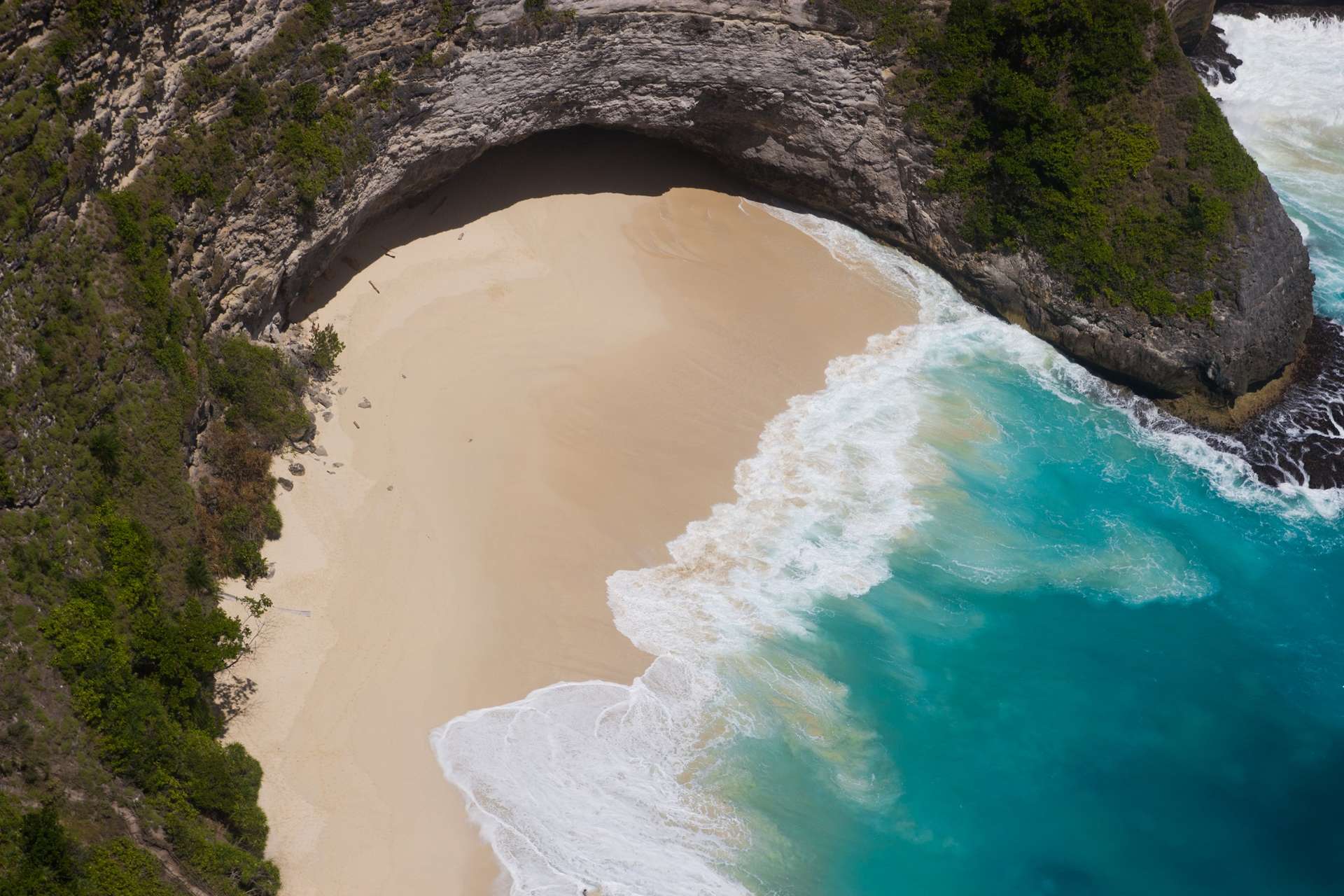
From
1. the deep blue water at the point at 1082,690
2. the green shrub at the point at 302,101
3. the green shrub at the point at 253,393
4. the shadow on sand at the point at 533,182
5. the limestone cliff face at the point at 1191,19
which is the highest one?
the limestone cliff face at the point at 1191,19

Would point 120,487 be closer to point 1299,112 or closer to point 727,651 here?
point 727,651

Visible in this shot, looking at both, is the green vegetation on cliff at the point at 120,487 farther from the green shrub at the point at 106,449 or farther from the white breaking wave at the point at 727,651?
the white breaking wave at the point at 727,651

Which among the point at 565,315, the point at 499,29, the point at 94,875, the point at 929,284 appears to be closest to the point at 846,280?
the point at 929,284

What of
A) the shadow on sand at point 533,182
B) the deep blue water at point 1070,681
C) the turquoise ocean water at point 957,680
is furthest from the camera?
the shadow on sand at point 533,182

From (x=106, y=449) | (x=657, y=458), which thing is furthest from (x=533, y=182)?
(x=106, y=449)

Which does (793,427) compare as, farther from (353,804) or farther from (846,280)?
(353,804)

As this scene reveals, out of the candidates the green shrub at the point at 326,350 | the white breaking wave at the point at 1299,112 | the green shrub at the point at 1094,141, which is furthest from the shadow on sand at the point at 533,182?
the white breaking wave at the point at 1299,112
